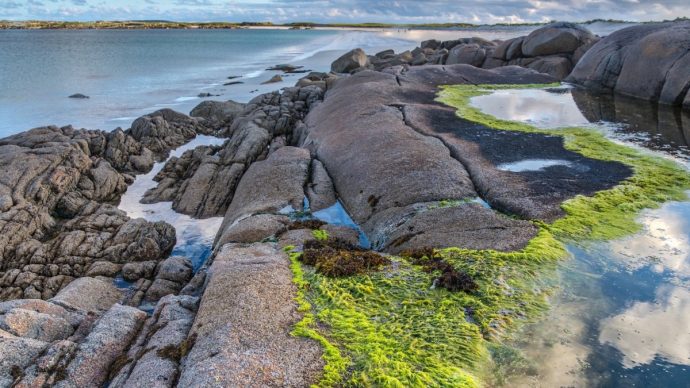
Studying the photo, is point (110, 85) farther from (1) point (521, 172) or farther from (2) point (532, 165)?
(1) point (521, 172)

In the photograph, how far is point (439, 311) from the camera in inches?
311

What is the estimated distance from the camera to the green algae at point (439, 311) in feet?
21.5

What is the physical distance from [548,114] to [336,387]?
1996 centimetres

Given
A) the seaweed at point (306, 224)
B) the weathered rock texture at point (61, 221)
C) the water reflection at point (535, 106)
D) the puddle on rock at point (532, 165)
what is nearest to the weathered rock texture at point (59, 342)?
the seaweed at point (306, 224)

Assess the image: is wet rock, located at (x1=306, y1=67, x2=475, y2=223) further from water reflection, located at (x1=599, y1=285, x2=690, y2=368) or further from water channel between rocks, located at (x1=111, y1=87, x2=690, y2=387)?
water reflection, located at (x1=599, y1=285, x2=690, y2=368)

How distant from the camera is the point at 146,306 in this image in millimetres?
11797

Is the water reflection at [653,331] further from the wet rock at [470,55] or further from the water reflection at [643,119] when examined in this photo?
the wet rock at [470,55]

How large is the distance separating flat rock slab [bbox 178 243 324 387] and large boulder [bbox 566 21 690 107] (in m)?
25.0

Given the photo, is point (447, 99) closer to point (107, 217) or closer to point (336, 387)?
point (107, 217)

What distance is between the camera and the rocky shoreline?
6910 millimetres

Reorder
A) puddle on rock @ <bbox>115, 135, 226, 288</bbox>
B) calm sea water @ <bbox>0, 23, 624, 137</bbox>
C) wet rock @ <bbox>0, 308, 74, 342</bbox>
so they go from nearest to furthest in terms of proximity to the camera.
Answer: wet rock @ <bbox>0, 308, 74, 342</bbox> < puddle on rock @ <bbox>115, 135, 226, 288</bbox> < calm sea water @ <bbox>0, 23, 624, 137</bbox>

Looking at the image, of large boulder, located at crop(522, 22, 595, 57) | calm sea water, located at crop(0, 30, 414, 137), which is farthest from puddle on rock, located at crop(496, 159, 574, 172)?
large boulder, located at crop(522, 22, 595, 57)

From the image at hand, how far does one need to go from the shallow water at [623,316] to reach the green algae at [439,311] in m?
0.29

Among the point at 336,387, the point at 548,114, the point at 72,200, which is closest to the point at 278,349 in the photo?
the point at 336,387
